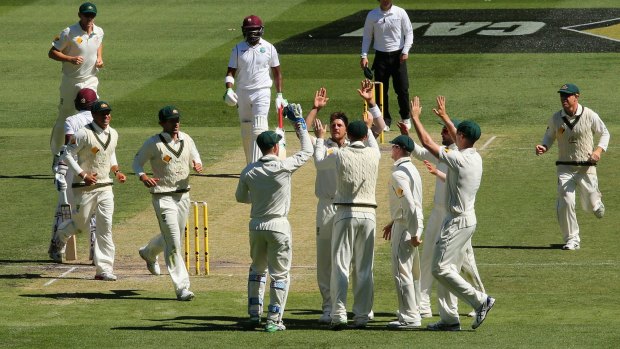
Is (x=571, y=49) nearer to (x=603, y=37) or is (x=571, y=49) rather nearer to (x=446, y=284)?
(x=603, y=37)

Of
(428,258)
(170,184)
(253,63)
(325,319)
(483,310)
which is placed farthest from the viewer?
(253,63)

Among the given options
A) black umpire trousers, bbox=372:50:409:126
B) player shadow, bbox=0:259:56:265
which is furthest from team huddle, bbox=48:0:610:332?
black umpire trousers, bbox=372:50:409:126

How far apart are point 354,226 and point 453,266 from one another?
102 centimetres

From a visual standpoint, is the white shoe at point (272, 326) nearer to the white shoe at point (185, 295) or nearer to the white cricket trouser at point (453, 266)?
the white cricket trouser at point (453, 266)

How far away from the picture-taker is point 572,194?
17.9 metres

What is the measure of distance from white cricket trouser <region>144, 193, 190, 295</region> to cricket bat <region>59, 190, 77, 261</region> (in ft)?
5.54

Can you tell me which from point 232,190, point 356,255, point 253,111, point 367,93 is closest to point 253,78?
point 253,111

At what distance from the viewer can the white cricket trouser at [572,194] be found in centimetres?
1784

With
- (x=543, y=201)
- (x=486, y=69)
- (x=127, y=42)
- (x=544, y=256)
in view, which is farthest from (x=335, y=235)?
(x=127, y=42)

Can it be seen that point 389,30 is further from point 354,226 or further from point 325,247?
point 354,226

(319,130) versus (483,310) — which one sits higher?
(319,130)

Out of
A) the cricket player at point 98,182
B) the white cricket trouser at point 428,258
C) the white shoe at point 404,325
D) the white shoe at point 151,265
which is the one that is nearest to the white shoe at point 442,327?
the white shoe at point 404,325

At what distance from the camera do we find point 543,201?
66.8 ft

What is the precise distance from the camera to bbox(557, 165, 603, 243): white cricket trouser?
17844 mm
